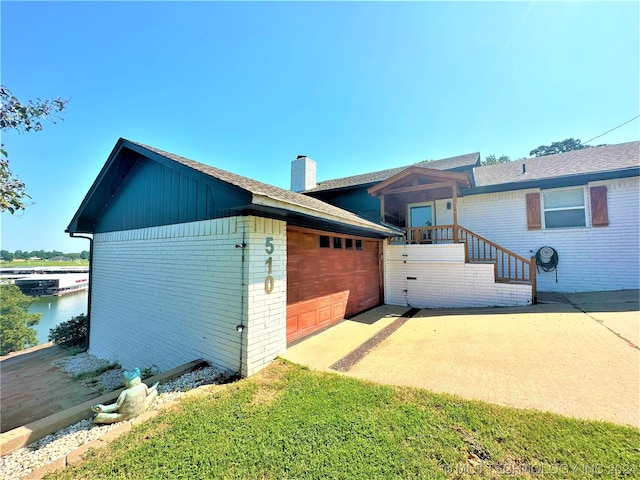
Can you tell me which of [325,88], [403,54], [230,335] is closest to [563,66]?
[403,54]

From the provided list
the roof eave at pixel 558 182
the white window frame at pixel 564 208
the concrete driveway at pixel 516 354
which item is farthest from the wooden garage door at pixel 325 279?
the white window frame at pixel 564 208

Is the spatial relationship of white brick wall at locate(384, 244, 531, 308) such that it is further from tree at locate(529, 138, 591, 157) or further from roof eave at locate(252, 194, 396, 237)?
tree at locate(529, 138, 591, 157)

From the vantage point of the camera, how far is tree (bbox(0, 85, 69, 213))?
3.60m

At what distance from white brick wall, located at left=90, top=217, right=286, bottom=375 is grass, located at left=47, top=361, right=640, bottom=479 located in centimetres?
116

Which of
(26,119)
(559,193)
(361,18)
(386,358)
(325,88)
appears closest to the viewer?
(26,119)

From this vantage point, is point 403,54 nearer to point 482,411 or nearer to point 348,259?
point 348,259

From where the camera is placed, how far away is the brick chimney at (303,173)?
1416cm

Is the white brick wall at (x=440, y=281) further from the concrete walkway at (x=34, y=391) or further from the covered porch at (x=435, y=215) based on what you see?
the concrete walkway at (x=34, y=391)

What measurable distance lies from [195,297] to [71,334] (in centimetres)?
871

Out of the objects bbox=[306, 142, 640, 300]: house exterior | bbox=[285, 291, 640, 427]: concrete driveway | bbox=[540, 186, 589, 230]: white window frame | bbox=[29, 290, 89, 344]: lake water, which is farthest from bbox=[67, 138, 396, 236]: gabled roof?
bbox=[29, 290, 89, 344]: lake water

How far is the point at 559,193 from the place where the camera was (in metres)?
9.05

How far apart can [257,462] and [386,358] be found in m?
2.90

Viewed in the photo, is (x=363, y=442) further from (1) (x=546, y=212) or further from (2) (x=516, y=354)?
(1) (x=546, y=212)

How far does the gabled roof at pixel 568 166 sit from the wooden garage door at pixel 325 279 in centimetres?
632
